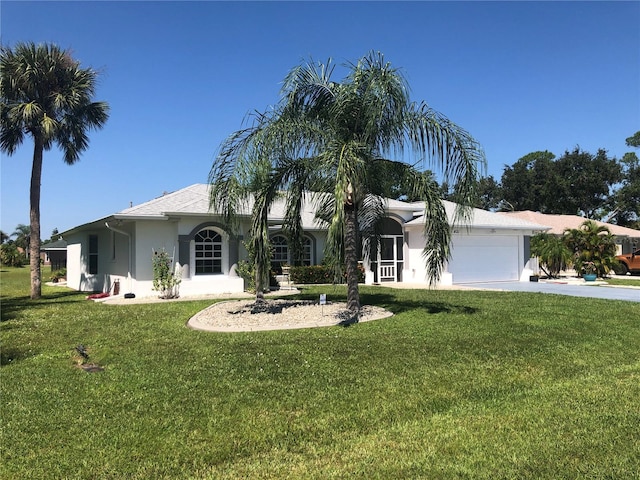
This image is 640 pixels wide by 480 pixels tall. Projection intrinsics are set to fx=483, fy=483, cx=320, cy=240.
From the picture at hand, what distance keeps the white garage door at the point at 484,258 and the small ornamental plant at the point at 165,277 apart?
12232 millimetres

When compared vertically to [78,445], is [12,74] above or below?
above

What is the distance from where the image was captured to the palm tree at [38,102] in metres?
16.4

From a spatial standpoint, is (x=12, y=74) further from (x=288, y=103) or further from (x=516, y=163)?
(x=516, y=163)

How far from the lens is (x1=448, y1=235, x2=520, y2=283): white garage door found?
2272 cm

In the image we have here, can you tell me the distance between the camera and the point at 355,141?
1022 cm

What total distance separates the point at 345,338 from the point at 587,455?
5.04 m

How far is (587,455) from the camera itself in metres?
3.98

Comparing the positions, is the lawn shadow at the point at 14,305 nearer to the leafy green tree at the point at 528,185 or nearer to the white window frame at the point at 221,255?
the white window frame at the point at 221,255

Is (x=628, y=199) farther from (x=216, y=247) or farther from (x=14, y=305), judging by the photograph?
(x=14, y=305)

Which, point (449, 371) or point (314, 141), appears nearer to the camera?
point (449, 371)

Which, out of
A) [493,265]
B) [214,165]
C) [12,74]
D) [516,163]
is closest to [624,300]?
[493,265]

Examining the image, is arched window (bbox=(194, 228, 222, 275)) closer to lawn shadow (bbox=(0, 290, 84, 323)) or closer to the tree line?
lawn shadow (bbox=(0, 290, 84, 323))

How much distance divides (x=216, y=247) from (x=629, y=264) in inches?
987

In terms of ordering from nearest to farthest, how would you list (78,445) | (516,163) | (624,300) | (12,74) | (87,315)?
1. (78,445)
2. (87,315)
3. (624,300)
4. (12,74)
5. (516,163)
